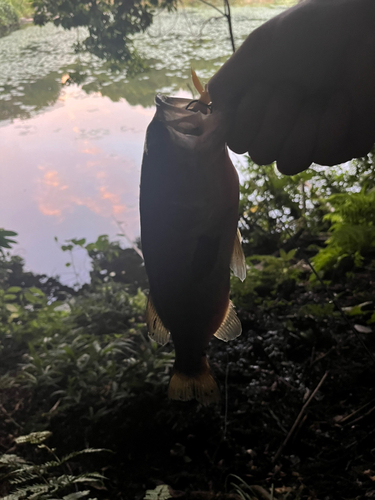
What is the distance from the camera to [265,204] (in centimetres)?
272

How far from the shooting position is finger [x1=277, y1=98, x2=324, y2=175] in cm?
78

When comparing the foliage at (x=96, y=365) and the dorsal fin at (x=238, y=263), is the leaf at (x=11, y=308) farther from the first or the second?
the dorsal fin at (x=238, y=263)

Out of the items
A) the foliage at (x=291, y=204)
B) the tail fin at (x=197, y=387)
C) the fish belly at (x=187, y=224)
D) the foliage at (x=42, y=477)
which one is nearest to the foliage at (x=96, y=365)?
the foliage at (x=42, y=477)

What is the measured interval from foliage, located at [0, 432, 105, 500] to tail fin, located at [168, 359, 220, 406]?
37 centimetres

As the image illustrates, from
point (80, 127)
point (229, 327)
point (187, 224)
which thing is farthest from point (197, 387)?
point (80, 127)

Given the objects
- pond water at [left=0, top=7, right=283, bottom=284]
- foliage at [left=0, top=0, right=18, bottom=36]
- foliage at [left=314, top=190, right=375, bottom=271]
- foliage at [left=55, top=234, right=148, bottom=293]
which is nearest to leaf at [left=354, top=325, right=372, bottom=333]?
foliage at [left=314, top=190, right=375, bottom=271]

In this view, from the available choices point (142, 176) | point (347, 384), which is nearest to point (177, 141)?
point (142, 176)

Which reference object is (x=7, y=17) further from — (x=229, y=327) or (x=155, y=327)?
(x=229, y=327)

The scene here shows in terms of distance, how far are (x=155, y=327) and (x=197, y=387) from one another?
0.24 metres

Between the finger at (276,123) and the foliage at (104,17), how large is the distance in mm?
1625

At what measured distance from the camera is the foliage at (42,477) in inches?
43.7

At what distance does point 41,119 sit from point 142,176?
2292mm

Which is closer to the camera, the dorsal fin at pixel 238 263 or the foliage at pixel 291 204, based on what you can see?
Result: the dorsal fin at pixel 238 263

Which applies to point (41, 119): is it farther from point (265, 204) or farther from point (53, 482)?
point (53, 482)
